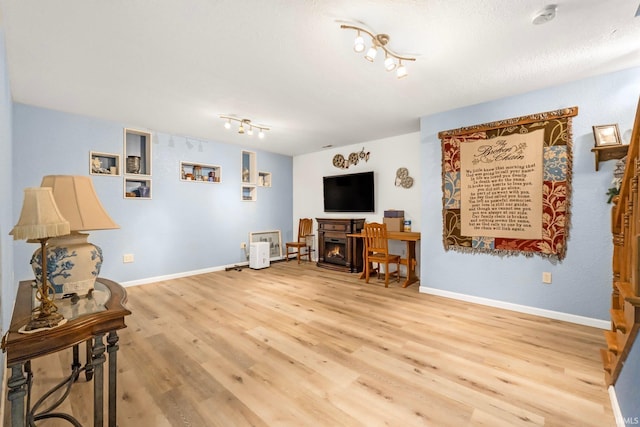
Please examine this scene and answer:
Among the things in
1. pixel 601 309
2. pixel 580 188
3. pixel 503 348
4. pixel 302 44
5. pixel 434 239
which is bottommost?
pixel 503 348

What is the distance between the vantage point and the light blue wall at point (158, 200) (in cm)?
339

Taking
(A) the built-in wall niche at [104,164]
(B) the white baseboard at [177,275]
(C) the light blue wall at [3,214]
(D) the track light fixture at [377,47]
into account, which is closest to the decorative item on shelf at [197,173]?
(A) the built-in wall niche at [104,164]

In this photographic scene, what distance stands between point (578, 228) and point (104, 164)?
5.85 m

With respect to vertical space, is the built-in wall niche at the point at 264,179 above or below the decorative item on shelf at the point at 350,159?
below

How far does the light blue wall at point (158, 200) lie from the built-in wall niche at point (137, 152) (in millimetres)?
88

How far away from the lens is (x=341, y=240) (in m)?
5.30

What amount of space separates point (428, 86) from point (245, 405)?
123 inches

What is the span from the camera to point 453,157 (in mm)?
3455

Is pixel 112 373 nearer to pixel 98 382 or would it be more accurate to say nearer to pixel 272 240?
pixel 98 382

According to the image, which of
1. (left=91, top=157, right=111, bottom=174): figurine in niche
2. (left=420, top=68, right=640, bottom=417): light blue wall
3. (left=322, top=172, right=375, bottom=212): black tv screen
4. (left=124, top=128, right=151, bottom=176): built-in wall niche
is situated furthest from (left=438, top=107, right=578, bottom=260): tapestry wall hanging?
(left=91, top=157, right=111, bottom=174): figurine in niche

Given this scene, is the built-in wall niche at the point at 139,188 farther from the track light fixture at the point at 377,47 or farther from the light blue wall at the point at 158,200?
the track light fixture at the point at 377,47

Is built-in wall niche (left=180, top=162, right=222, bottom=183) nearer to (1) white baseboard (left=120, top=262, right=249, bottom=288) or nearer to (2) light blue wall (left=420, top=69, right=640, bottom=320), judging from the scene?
(1) white baseboard (left=120, top=262, right=249, bottom=288)

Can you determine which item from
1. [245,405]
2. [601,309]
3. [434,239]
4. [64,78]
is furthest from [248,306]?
[601,309]

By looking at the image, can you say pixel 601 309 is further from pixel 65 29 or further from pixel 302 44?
pixel 65 29
